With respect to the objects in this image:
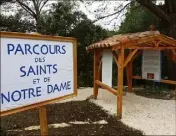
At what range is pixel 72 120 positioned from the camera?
703cm

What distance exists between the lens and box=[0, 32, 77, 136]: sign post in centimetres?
280

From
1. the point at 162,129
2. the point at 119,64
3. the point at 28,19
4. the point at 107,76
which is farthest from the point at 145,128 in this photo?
the point at 28,19

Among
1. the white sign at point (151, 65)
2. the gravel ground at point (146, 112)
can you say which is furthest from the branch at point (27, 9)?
the white sign at point (151, 65)

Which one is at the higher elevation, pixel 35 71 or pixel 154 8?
pixel 154 8

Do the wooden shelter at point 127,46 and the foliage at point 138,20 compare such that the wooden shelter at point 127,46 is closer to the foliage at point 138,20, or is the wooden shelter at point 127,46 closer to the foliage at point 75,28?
the foliage at point 75,28

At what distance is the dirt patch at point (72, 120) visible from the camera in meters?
5.96

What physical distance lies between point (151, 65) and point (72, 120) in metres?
3.78

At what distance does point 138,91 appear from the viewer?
1123cm

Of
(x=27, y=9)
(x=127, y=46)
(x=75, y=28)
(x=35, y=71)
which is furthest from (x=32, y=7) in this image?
(x=35, y=71)

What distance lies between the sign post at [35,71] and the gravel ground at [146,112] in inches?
133

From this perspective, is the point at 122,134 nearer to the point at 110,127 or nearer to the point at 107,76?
the point at 110,127

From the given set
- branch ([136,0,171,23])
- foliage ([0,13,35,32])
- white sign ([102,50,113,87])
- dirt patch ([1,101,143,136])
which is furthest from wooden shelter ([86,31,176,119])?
foliage ([0,13,35,32])

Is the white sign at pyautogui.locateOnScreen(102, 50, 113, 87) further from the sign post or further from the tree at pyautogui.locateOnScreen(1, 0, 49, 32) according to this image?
the tree at pyautogui.locateOnScreen(1, 0, 49, 32)

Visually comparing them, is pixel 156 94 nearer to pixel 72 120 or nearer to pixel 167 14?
pixel 167 14
